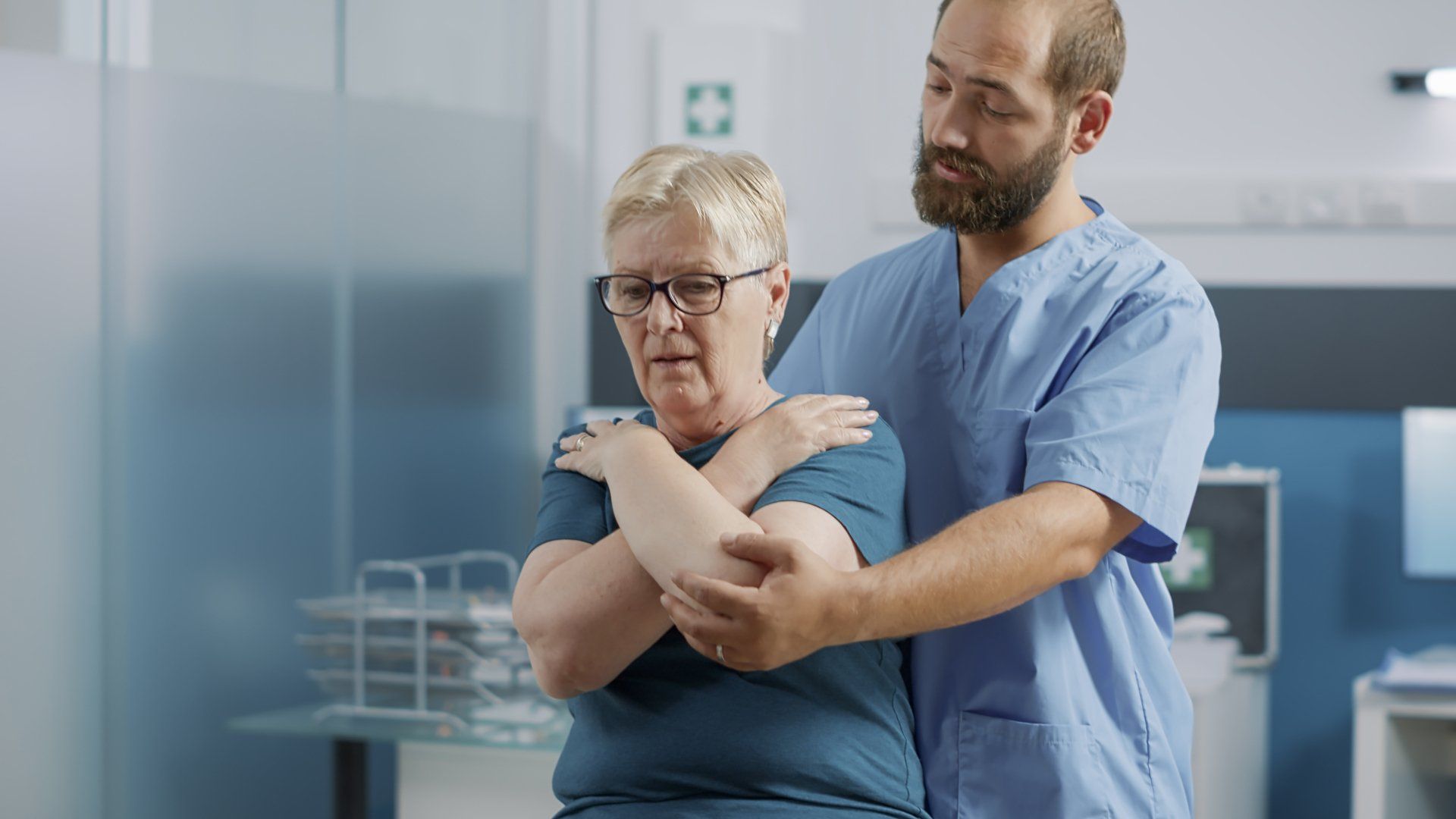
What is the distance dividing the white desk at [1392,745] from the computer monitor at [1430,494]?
34 cm

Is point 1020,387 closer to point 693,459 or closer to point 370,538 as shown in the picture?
point 693,459

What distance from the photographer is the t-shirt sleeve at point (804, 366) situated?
4.51 feet

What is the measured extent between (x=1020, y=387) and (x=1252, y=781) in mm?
1949

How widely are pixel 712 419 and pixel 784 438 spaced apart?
9 cm

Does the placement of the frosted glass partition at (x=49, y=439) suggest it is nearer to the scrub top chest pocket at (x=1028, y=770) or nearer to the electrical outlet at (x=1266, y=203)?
the scrub top chest pocket at (x=1028, y=770)

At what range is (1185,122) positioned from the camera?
312 cm

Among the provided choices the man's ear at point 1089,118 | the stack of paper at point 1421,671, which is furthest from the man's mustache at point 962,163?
the stack of paper at point 1421,671

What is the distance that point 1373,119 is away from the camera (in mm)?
3037

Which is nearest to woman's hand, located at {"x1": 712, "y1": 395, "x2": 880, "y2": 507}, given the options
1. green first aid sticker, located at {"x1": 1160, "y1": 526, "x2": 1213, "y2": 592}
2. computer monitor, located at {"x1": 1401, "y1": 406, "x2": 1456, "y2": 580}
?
green first aid sticker, located at {"x1": 1160, "y1": 526, "x2": 1213, "y2": 592}

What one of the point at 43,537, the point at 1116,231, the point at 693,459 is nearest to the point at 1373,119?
the point at 1116,231

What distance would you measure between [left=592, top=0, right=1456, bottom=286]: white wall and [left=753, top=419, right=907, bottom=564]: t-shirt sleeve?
2.15 m

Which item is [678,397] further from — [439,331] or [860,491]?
[439,331]

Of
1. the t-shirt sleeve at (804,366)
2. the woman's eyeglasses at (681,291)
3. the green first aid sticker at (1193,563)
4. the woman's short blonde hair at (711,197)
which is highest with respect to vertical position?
the woman's short blonde hair at (711,197)

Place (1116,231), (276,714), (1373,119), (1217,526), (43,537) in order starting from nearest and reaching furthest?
(1116,231) → (43,537) → (276,714) → (1217,526) → (1373,119)
